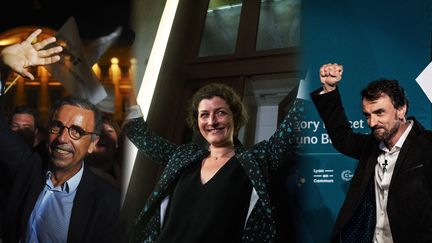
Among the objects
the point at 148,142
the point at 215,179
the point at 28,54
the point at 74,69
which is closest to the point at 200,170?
the point at 215,179

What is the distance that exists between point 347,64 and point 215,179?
2.27ft

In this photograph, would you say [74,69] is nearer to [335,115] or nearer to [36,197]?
[36,197]

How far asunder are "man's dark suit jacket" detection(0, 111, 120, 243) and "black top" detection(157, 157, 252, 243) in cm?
36

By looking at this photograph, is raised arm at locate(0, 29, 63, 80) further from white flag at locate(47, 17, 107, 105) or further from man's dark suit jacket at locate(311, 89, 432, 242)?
man's dark suit jacket at locate(311, 89, 432, 242)

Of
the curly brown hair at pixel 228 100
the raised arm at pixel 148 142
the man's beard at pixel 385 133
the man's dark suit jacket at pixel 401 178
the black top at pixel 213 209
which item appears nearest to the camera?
the man's dark suit jacket at pixel 401 178

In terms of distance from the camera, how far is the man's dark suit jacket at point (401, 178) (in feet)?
4.38

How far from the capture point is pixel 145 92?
80.7 inches

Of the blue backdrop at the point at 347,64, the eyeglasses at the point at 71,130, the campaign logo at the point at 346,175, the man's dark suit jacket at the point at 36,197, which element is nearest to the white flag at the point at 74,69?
the eyeglasses at the point at 71,130

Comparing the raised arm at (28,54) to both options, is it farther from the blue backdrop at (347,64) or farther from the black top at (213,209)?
the blue backdrop at (347,64)

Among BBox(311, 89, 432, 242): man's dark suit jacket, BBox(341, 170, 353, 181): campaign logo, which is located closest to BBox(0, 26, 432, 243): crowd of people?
BBox(311, 89, 432, 242): man's dark suit jacket

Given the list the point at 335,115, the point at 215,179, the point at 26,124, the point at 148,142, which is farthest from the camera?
the point at 26,124

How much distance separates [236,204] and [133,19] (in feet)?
3.44

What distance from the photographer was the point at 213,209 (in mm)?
1592

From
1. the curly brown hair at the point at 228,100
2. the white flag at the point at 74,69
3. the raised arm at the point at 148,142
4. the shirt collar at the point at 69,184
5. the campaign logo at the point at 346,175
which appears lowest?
the shirt collar at the point at 69,184
